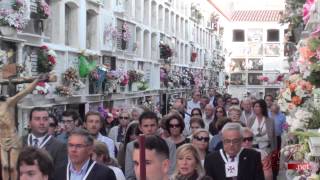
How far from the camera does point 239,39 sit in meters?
54.3

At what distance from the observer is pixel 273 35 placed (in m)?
53.9

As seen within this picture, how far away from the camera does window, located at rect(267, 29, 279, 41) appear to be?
53469mm

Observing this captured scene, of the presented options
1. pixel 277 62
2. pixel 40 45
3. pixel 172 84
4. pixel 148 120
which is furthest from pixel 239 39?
pixel 148 120

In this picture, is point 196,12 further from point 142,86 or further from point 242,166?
point 242,166

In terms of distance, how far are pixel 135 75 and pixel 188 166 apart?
1538 centimetres

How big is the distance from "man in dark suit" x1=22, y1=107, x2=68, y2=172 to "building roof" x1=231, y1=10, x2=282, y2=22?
4833 centimetres

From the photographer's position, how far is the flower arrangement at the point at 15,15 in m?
10.2

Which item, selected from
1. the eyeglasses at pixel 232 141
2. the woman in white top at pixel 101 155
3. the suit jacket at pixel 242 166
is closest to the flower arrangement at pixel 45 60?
the woman in white top at pixel 101 155

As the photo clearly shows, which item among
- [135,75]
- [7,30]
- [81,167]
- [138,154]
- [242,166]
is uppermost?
[7,30]

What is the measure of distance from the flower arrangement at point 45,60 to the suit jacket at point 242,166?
676 cm

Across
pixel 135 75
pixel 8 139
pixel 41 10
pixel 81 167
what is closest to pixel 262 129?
pixel 41 10

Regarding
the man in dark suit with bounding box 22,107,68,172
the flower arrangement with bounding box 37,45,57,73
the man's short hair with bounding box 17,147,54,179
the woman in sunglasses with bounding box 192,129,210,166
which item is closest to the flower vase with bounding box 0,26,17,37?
the flower arrangement with bounding box 37,45,57,73

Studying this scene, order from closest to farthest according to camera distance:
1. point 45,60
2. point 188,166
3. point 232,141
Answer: point 188,166
point 232,141
point 45,60

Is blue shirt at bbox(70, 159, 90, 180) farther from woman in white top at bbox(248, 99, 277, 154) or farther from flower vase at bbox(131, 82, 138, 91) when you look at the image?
flower vase at bbox(131, 82, 138, 91)
